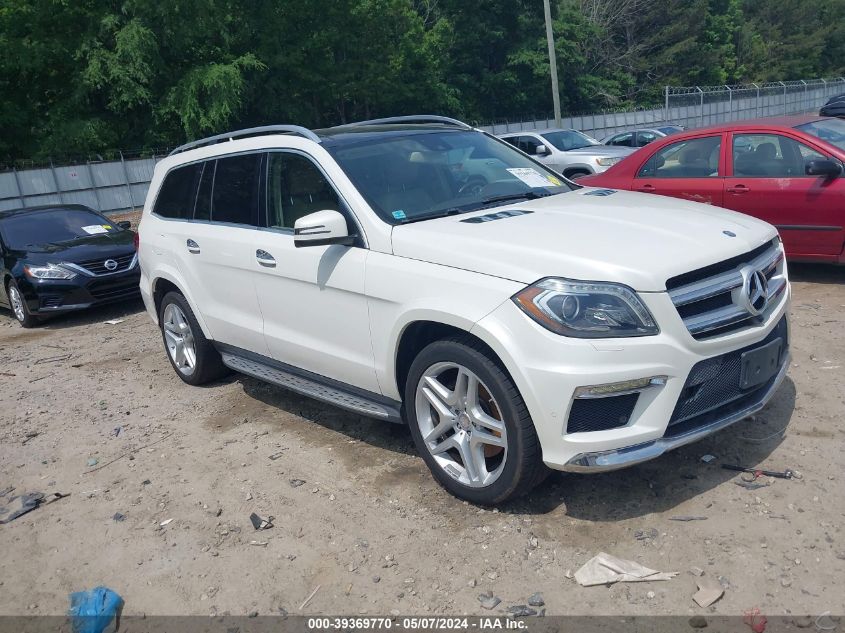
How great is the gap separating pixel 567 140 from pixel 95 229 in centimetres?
1144

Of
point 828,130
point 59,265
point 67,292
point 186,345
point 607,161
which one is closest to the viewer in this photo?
point 186,345

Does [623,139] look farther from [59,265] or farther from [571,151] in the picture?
[59,265]

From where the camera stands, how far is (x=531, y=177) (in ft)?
15.8

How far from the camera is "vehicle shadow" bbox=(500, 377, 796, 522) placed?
12.0 feet

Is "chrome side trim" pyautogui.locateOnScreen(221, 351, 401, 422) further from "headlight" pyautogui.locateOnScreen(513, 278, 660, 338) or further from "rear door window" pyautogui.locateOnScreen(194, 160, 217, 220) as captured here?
"headlight" pyautogui.locateOnScreen(513, 278, 660, 338)

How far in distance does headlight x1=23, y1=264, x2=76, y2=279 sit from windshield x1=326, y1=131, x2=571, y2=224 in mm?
6061

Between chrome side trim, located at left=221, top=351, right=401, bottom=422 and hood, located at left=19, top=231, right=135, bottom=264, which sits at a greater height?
hood, located at left=19, top=231, right=135, bottom=264

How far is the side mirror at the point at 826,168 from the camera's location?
662 cm

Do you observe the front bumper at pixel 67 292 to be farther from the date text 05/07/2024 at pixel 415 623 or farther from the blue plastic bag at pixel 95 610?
Answer: the date text 05/07/2024 at pixel 415 623

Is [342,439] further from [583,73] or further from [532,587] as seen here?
[583,73]

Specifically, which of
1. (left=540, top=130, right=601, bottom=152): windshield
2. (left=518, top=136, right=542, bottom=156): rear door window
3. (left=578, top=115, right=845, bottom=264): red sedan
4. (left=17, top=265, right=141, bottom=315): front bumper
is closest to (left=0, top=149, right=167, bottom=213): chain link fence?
(left=518, top=136, right=542, bottom=156): rear door window

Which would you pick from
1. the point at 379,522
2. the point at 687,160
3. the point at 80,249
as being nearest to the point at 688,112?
the point at 687,160

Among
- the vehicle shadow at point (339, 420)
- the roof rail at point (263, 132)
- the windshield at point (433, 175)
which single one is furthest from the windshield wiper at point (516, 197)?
the vehicle shadow at point (339, 420)

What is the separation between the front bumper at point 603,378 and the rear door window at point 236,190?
223 centimetres
